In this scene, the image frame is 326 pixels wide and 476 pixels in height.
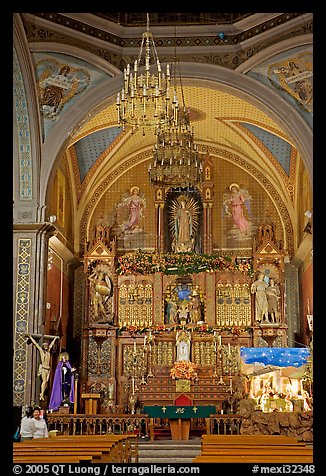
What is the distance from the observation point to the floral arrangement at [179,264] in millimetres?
20172

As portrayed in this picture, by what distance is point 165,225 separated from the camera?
21.4m

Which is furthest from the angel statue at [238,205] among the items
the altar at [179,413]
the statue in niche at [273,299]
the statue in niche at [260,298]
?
the altar at [179,413]

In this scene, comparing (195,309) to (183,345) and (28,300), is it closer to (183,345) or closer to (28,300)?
(183,345)

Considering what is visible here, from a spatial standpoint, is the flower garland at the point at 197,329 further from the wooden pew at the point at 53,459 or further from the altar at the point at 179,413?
the wooden pew at the point at 53,459

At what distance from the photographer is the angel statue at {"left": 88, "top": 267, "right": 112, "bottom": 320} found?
20219mm

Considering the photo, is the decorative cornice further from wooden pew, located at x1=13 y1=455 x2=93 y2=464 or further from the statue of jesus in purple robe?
wooden pew, located at x1=13 y1=455 x2=93 y2=464

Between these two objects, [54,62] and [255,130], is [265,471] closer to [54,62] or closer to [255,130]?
[54,62]

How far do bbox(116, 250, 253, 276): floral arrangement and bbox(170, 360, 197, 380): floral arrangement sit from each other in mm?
2722

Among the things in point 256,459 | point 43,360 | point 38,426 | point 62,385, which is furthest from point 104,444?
point 62,385

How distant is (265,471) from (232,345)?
1351 centimetres

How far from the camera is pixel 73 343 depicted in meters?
20.9

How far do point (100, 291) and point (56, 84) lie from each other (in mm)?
6233
